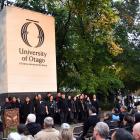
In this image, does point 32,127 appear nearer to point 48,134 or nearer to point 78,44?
point 48,134

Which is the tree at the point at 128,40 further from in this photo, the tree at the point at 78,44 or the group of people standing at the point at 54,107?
the group of people standing at the point at 54,107

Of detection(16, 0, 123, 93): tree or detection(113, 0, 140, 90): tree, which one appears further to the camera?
detection(113, 0, 140, 90): tree

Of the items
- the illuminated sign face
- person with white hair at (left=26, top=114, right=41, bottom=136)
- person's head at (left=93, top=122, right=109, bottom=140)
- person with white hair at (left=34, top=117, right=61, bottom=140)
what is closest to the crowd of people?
person with white hair at (left=26, top=114, right=41, bottom=136)

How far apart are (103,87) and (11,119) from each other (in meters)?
14.1

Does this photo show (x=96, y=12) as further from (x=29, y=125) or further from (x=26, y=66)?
(x=29, y=125)

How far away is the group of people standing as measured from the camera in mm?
20578

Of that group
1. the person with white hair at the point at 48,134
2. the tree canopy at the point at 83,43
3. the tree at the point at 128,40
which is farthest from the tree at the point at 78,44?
the person with white hair at the point at 48,134

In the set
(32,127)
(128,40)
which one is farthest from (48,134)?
(128,40)

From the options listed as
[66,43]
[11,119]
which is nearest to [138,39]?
[66,43]

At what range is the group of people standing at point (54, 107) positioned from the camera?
2058cm

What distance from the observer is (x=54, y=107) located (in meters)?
21.8

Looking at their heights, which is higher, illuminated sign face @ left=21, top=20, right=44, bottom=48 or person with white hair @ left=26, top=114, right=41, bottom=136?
illuminated sign face @ left=21, top=20, right=44, bottom=48

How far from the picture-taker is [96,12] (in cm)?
2661

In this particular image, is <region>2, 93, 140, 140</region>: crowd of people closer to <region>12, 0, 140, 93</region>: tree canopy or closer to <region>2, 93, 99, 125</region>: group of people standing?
<region>2, 93, 99, 125</region>: group of people standing
